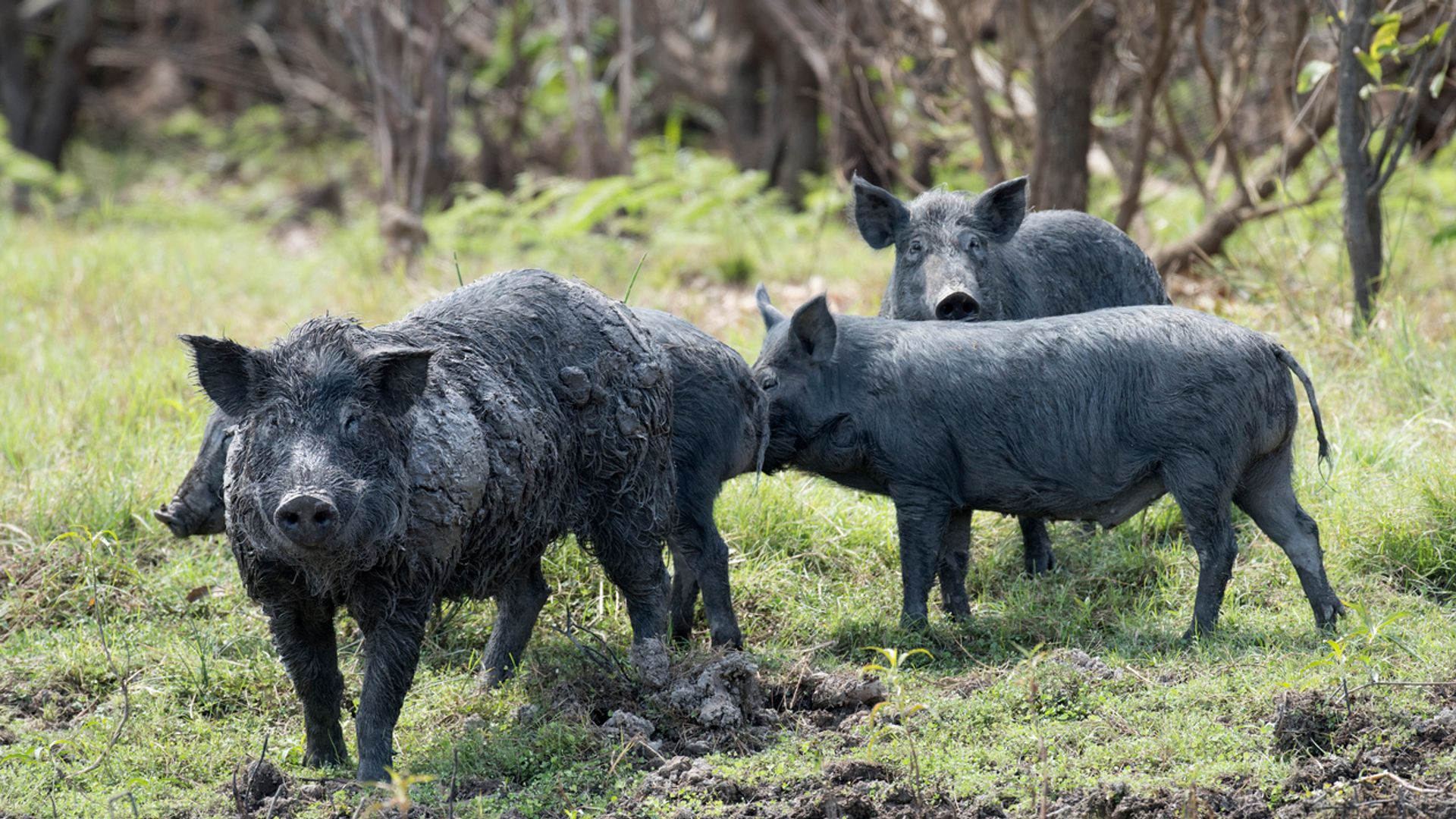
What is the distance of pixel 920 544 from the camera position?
5.36 metres

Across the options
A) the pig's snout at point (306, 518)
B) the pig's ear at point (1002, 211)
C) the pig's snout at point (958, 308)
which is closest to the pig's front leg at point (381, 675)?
the pig's snout at point (306, 518)

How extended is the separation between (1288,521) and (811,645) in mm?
1694

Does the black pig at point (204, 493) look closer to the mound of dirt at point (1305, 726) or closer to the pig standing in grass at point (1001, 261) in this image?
the pig standing in grass at point (1001, 261)

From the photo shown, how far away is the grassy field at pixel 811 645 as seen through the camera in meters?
4.11

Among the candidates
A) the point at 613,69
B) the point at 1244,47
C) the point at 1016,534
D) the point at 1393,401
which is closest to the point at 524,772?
the point at 1016,534

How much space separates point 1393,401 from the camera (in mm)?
6941

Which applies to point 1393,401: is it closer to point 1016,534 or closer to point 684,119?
point 1016,534

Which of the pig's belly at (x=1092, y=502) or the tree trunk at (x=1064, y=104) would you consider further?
the tree trunk at (x=1064, y=104)

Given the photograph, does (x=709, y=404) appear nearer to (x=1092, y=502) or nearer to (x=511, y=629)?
(x=511, y=629)

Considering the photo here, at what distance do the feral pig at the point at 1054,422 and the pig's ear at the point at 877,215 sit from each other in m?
0.85

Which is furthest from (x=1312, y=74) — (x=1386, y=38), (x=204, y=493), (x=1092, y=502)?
(x=204, y=493)

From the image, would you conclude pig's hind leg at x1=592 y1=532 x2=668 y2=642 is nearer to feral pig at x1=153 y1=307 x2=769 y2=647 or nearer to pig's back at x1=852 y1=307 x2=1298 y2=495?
feral pig at x1=153 y1=307 x2=769 y2=647

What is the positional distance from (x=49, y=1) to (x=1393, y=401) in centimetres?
1483

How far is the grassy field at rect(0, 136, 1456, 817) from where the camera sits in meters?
4.11
